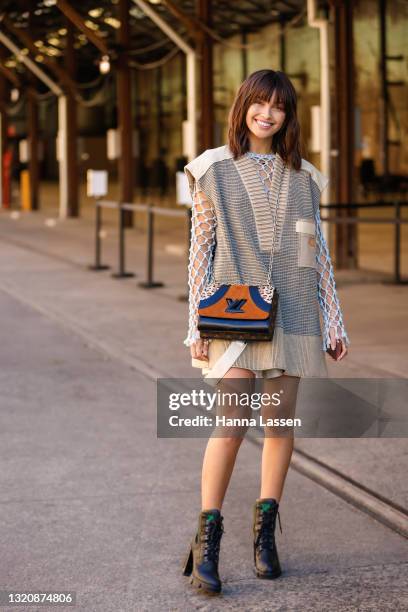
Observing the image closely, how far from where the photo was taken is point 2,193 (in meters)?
36.2

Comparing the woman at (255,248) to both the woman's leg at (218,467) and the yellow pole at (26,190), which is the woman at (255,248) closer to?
the woman's leg at (218,467)

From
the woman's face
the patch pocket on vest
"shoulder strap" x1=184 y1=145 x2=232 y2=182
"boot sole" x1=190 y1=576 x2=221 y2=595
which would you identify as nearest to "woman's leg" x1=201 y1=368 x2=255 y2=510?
"boot sole" x1=190 y1=576 x2=221 y2=595

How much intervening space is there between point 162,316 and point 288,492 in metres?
6.56

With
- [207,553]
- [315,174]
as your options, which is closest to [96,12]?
[315,174]

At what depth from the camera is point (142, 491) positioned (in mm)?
6020

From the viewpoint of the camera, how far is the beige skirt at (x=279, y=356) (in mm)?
4547

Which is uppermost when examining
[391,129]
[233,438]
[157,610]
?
[391,129]

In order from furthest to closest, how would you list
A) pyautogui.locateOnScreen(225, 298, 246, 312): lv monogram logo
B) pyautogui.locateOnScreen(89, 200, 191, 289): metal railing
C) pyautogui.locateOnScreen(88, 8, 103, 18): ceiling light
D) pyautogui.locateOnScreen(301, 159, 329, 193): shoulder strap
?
1. pyautogui.locateOnScreen(88, 8, 103, 18): ceiling light
2. pyautogui.locateOnScreen(89, 200, 191, 289): metal railing
3. pyautogui.locateOnScreen(301, 159, 329, 193): shoulder strap
4. pyautogui.locateOnScreen(225, 298, 246, 312): lv monogram logo

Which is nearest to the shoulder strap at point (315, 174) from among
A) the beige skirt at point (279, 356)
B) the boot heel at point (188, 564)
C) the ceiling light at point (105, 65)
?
the beige skirt at point (279, 356)

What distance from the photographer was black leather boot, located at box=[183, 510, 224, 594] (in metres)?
4.55

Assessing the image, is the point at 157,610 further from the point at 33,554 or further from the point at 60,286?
the point at 60,286

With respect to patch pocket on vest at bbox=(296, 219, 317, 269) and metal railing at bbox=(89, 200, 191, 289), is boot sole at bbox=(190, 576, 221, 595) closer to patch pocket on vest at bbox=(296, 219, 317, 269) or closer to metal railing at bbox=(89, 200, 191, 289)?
patch pocket on vest at bbox=(296, 219, 317, 269)

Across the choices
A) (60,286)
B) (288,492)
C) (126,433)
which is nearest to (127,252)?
(60,286)

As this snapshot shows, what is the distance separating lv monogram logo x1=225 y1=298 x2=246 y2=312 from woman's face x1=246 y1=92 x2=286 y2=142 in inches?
23.5
